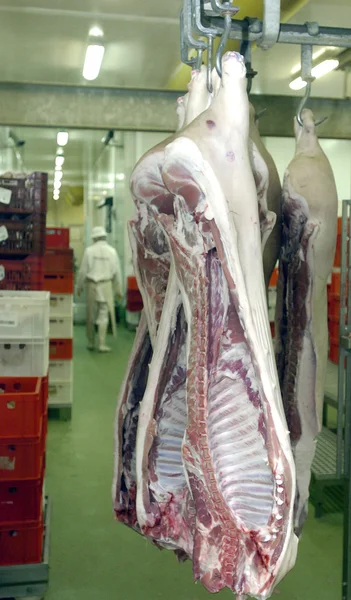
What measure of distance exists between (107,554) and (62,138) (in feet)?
27.4

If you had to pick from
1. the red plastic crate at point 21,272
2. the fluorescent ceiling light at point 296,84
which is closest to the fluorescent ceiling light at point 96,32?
the red plastic crate at point 21,272

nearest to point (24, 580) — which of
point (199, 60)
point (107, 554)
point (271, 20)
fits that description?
point (107, 554)

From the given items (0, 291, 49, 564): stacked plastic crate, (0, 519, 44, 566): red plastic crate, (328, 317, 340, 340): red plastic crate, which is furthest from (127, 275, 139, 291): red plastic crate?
(0, 519, 44, 566): red plastic crate

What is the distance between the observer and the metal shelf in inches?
137

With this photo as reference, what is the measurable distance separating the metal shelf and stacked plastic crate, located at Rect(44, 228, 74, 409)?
3084mm

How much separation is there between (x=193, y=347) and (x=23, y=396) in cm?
217

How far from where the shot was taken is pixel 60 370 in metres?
6.55

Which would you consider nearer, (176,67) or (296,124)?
(296,124)

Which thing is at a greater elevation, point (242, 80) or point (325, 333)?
point (242, 80)

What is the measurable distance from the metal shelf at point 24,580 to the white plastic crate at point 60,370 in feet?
10.2

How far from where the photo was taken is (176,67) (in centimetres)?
520

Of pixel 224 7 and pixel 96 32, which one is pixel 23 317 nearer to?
pixel 96 32

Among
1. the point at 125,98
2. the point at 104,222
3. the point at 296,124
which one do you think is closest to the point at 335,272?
the point at 125,98

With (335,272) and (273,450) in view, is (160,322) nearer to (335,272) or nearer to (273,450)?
(273,450)
